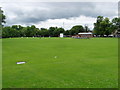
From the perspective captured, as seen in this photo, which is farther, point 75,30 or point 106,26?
point 75,30

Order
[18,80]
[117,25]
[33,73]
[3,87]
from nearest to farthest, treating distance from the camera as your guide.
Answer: [3,87]
[18,80]
[33,73]
[117,25]

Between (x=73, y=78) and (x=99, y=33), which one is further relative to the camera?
(x=99, y=33)

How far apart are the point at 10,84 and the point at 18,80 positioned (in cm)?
54

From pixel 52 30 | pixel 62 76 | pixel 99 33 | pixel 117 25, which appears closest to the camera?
pixel 62 76

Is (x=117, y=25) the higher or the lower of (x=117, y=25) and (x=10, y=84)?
the higher

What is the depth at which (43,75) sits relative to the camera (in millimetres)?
7004

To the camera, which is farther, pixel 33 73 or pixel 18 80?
pixel 33 73

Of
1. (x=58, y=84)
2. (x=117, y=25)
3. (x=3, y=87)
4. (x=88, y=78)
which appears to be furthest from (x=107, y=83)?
(x=117, y=25)

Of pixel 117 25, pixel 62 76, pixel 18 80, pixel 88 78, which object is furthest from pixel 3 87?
pixel 117 25

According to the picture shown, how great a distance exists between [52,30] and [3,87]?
99.1 meters

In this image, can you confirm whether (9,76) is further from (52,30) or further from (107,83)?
(52,30)

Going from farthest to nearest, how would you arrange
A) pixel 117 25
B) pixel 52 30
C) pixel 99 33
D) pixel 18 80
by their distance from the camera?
1. pixel 52 30
2. pixel 99 33
3. pixel 117 25
4. pixel 18 80

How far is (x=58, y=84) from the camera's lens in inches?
225

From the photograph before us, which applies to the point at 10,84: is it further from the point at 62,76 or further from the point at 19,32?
the point at 19,32
